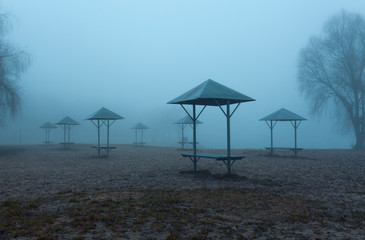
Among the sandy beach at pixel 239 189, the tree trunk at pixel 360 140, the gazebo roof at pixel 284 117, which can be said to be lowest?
the sandy beach at pixel 239 189

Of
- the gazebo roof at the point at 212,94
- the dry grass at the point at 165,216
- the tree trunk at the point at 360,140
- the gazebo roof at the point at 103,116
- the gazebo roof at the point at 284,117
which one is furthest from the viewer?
the tree trunk at the point at 360,140

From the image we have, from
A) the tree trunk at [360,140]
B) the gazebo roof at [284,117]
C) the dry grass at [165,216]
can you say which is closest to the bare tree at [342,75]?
the tree trunk at [360,140]

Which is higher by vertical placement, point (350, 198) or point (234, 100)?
point (234, 100)

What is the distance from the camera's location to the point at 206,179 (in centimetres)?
870

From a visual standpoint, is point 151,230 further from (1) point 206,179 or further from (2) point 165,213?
(1) point 206,179

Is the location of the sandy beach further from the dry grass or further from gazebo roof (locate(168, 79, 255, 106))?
gazebo roof (locate(168, 79, 255, 106))

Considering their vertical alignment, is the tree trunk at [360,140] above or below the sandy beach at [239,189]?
above

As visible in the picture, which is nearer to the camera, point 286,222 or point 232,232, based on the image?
point 232,232

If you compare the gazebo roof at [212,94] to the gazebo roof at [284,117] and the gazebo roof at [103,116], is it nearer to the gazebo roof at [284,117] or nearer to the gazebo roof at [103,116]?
the gazebo roof at [103,116]

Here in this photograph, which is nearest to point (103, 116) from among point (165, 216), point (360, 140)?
point (165, 216)

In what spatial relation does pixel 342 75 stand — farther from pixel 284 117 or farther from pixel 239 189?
pixel 239 189

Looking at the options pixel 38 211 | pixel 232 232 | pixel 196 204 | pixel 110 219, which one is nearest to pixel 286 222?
pixel 232 232

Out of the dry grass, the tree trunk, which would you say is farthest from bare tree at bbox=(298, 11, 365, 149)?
the dry grass

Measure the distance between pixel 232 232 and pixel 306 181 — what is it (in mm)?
5263
